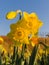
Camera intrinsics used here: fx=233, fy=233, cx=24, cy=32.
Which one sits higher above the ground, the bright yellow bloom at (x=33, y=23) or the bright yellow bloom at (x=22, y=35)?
the bright yellow bloom at (x=33, y=23)

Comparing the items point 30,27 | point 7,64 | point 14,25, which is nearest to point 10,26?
point 14,25

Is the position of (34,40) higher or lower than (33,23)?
lower

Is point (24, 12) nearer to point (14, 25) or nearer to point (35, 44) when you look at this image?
point (14, 25)

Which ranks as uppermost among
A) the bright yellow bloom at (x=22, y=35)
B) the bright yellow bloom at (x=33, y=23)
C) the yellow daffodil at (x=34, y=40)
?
the bright yellow bloom at (x=33, y=23)

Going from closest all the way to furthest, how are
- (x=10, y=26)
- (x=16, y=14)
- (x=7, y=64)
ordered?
(x=16, y=14) → (x=10, y=26) → (x=7, y=64)

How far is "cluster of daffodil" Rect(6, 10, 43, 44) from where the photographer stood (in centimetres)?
160

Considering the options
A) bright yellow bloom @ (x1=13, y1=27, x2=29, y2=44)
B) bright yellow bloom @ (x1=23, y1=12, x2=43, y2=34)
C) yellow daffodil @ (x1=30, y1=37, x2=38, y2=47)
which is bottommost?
yellow daffodil @ (x1=30, y1=37, x2=38, y2=47)

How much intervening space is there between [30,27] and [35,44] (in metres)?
0.13

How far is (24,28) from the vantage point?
5.32 ft

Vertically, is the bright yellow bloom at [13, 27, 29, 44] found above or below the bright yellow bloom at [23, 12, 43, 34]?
below

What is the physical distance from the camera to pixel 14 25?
5.41ft

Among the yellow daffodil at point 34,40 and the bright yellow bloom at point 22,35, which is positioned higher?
the bright yellow bloom at point 22,35

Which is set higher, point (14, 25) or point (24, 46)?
point (14, 25)

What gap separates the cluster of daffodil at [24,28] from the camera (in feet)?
5.25
